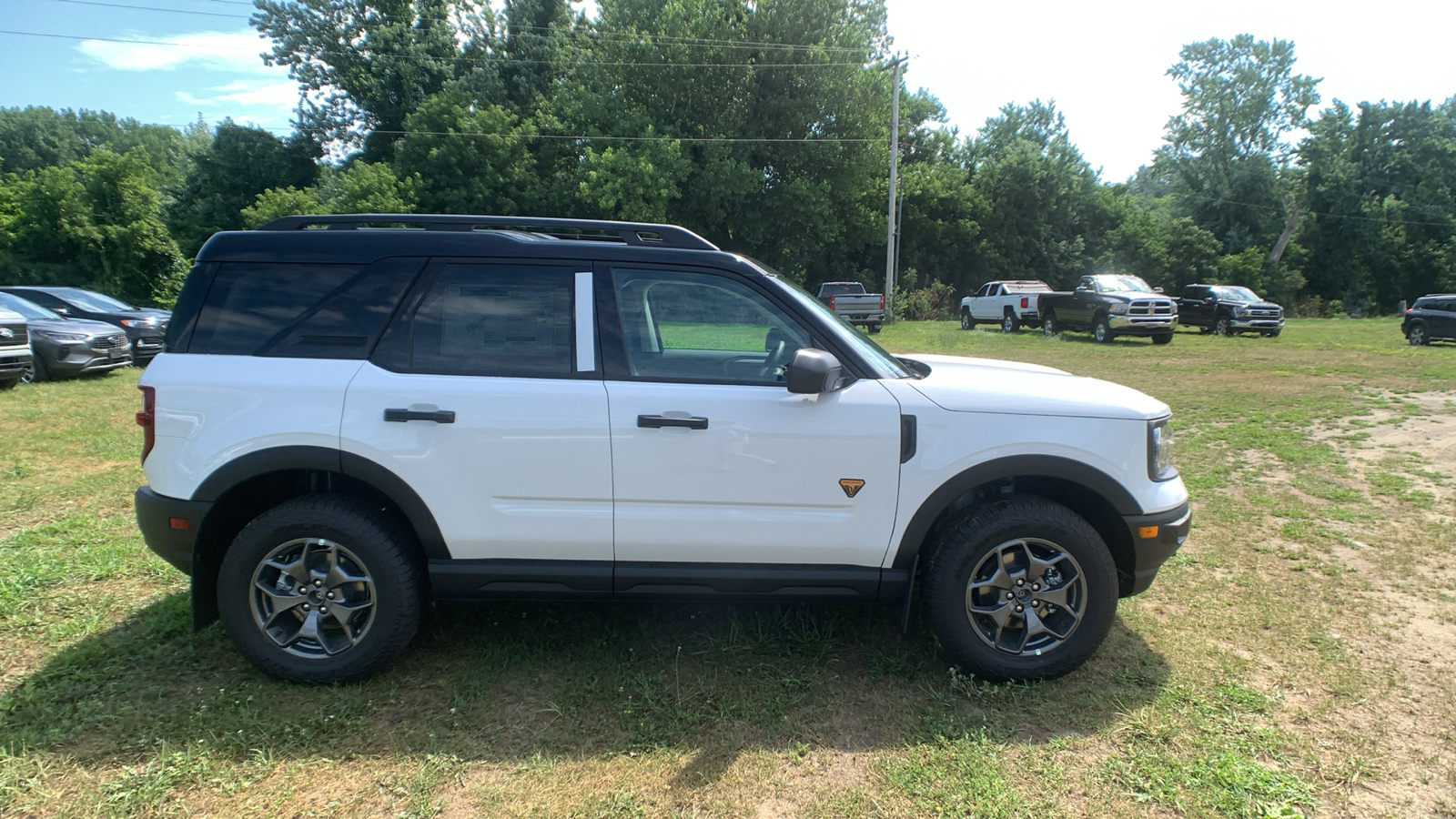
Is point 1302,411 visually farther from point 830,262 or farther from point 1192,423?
point 830,262

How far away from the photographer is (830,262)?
41469mm

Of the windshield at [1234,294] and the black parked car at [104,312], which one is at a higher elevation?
the windshield at [1234,294]

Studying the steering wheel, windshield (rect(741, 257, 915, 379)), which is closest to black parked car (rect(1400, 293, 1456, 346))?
windshield (rect(741, 257, 915, 379))

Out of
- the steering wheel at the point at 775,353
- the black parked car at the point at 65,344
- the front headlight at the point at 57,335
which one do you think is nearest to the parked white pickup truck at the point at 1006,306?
the black parked car at the point at 65,344

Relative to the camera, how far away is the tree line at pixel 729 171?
1259 inches

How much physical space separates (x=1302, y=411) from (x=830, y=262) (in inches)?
1268

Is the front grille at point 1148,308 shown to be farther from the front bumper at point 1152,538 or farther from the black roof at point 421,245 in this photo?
the black roof at point 421,245

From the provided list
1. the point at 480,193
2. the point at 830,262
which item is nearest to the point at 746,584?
the point at 480,193

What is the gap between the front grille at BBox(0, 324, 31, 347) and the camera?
37.5ft

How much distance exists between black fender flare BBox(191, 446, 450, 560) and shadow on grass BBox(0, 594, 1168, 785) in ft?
2.60

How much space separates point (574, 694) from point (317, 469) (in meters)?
1.44

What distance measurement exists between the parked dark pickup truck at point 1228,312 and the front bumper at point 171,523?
91.6ft

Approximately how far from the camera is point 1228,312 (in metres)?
25.0

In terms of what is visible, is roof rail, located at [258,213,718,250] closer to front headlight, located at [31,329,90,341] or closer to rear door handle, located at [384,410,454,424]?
rear door handle, located at [384,410,454,424]
